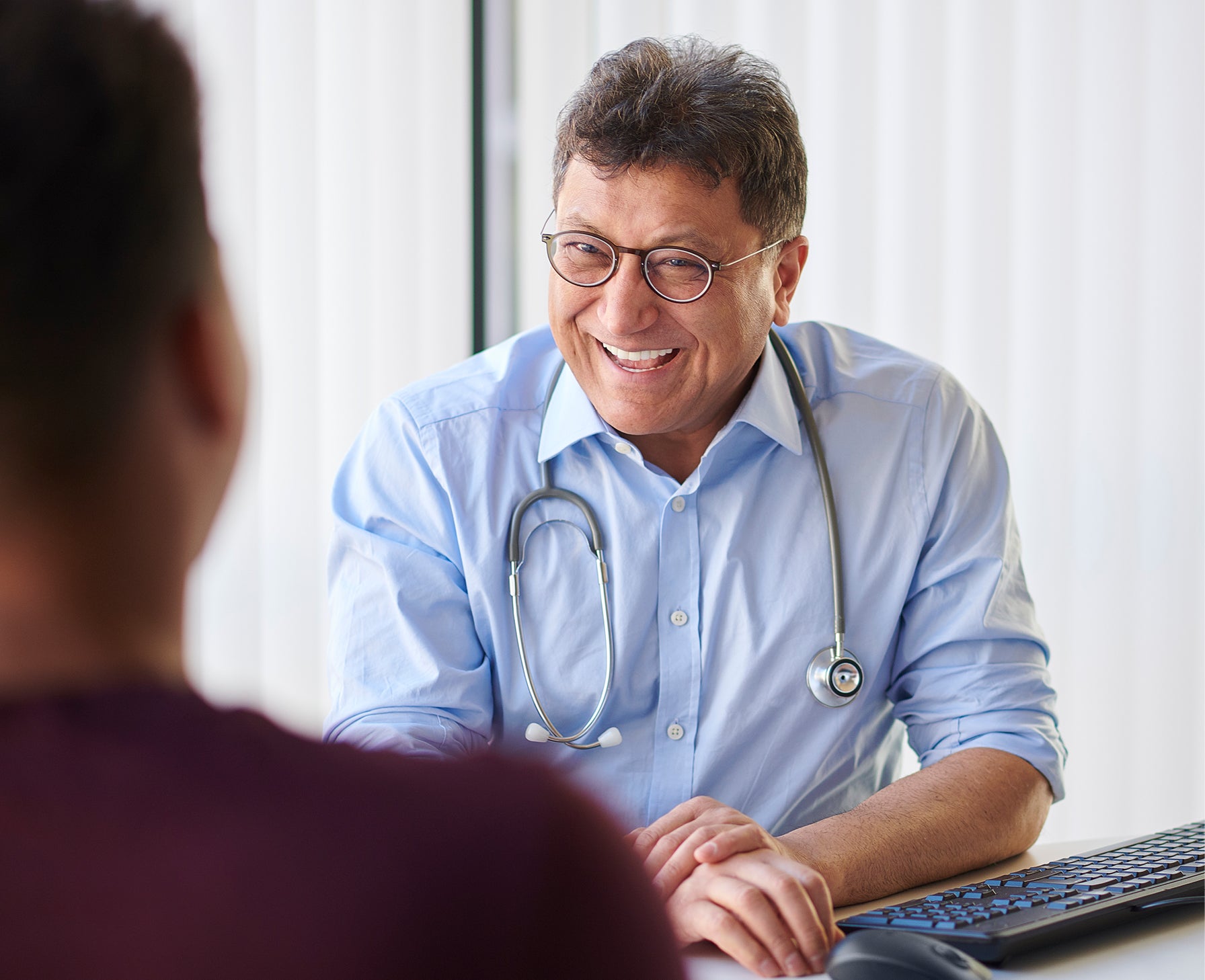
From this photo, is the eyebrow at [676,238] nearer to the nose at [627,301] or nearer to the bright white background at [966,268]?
the nose at [627,301]

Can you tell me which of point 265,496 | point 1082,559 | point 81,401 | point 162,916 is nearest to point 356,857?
point 162,916

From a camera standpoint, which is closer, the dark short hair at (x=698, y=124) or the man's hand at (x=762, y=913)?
the man's hand at (x=762, y=913)

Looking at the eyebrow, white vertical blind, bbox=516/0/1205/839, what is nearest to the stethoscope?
the eyebrow

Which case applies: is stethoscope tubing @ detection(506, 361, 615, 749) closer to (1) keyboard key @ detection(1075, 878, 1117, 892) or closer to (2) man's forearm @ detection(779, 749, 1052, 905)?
(2) man's forearm @ detection(779, 749, 1052, 905)

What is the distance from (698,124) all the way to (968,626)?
0.74 m

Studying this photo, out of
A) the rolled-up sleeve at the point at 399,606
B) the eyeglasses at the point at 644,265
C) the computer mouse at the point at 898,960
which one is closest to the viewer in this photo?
the computer mouse at the point at 898,960

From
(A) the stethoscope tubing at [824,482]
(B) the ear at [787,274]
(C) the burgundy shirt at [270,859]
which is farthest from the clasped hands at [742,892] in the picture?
(B) the ear at [787,274]

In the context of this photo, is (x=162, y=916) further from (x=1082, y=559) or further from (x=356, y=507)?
(x=1082, y=559)

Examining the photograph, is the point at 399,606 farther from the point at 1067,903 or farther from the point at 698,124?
the point at 1067,903

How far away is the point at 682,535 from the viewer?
1610 millimetres

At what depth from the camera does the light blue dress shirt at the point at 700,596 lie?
4.99 feet

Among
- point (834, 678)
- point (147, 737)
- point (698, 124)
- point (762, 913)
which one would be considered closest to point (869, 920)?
point (762, 913)

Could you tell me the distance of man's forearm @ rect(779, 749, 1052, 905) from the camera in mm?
1196

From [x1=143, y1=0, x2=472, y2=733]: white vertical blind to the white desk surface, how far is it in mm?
1321
